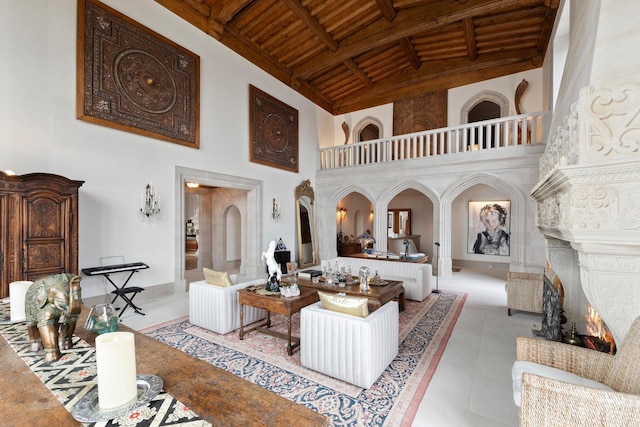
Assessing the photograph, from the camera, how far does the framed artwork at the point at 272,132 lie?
797 centimetres

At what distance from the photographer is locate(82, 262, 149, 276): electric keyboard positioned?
4.51 m

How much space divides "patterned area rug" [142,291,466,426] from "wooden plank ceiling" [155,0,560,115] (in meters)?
6.59

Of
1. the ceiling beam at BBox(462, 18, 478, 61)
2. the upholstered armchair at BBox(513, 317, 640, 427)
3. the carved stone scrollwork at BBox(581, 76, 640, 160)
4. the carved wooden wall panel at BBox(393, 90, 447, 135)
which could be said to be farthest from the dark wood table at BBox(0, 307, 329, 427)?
the carved wooden wall panel at BBox(393, 90, 447, 135)

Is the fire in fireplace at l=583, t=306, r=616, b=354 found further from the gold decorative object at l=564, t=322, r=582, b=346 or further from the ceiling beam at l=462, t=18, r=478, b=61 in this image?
the ceiling beam at l=462, t=18, r=478, b=61

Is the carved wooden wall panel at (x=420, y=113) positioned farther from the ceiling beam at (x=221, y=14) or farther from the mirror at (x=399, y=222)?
the ceiling beam at (x=221, y=14)

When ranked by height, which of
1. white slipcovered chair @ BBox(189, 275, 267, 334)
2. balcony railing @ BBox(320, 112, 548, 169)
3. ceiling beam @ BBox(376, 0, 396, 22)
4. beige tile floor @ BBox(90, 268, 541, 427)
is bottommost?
beige tile floor @ BBox(90, 268, 541, 427)

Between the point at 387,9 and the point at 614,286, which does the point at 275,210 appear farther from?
the point at 614,286

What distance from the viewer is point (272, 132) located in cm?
856

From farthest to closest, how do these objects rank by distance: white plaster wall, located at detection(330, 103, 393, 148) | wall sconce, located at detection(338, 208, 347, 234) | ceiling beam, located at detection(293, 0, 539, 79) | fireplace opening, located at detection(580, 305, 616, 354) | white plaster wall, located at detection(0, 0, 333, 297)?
wall sconce, located at detection(338, 208, 347, 234) → white plaster wall, located at detection(330, 103, 393, 148) → ceiling beam, located at detection(293, 0, 539, 79) → white plaster wall, located at detection(0, 0, 333, 297) → fireplace opening, located at detection(580, 305, 616, 354)

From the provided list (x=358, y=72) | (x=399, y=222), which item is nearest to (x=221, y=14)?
(x=358, y=72)

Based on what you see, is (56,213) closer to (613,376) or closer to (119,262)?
(119,262)

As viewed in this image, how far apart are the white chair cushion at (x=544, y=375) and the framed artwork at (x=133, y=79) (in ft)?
21.6

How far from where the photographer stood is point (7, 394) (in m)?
0.90

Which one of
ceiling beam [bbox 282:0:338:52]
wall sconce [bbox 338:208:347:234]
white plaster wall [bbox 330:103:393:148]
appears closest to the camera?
ceiling beam [bbox 282:0:338:52]
